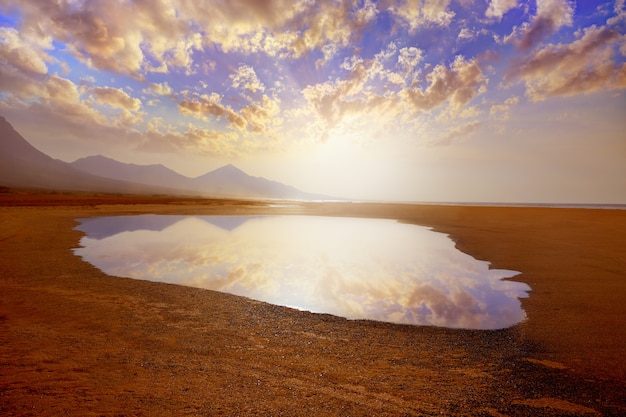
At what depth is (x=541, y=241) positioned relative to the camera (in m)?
23.2

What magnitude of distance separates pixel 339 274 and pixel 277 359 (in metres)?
7.65

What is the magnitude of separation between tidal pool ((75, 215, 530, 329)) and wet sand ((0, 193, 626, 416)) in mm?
904

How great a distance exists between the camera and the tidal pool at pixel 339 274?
30.8ft

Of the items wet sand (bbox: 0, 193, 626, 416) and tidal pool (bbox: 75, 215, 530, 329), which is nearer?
wet sand (bbox: 0, 193, 626, 416)

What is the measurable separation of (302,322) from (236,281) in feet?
15.9

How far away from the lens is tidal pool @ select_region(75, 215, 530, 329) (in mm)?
9391

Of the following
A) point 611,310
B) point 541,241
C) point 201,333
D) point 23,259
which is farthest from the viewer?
point 541,241

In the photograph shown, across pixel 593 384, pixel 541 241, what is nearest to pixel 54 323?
pixel 593 384

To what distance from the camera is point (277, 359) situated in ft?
20.1

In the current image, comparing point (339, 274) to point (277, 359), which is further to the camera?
point (339, 274)

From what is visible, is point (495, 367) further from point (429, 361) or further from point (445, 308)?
point (445, 308)

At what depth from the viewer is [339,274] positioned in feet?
44.4

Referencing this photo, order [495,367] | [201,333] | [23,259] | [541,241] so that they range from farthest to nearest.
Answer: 1. [541,241]
2. [23,259]
3. [201,333]
4. [495,367]

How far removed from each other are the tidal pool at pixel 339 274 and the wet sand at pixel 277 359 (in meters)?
0.90
